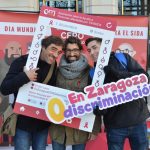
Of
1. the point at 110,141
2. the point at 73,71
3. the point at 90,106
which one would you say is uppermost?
the point at 73,71

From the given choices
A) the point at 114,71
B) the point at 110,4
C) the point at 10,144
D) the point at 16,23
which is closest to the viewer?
the point at 114,71

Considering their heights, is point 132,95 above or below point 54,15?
below

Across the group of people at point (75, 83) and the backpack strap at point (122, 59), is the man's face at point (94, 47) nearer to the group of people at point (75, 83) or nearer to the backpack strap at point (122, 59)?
the group of people at point (75, 83)

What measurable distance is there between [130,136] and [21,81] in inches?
40.5

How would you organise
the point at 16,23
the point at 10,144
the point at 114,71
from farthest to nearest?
the point at 10,144 < the point at 16,23 < the point at 114,71

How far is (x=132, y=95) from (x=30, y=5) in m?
7.60

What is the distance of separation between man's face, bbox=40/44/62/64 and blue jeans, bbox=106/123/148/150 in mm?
777

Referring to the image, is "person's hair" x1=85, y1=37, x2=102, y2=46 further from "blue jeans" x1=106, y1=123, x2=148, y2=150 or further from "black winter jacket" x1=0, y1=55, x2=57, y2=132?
"blue jeans" x1=106, y1=123, x2=148, y2=150

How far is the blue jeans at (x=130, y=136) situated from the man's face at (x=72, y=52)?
0.68 metres

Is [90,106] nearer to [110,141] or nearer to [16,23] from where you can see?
[110,141]

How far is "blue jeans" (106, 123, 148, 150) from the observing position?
314 centimetres

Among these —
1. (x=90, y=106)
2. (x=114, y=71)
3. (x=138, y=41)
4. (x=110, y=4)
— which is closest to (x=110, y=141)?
(x=90, y=106)

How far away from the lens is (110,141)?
10.5 ft

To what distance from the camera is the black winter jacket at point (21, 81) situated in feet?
9.93
